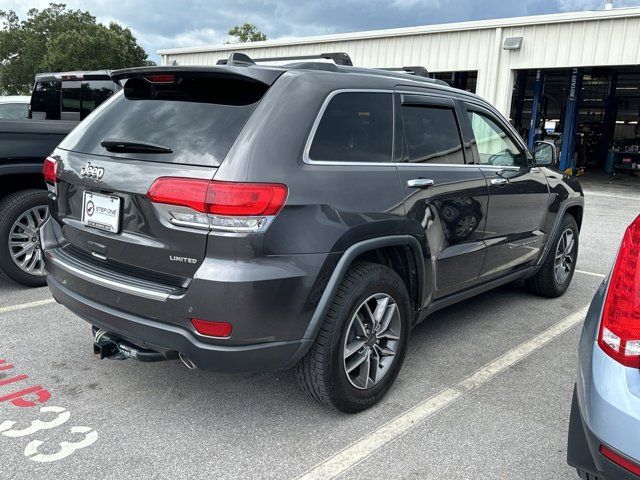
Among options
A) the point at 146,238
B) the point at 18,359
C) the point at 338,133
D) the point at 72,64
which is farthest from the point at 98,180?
the point at 72,64

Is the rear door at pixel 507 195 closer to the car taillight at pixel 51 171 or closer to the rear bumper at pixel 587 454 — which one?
the rear bumper at pixel 587 454

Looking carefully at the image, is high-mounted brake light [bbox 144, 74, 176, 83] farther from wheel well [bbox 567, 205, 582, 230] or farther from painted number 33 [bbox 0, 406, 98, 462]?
wheel well [bbox 567, 205, 582, 230]

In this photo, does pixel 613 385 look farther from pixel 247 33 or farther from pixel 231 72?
pixel 247 33

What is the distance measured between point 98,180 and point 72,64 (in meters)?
46.0

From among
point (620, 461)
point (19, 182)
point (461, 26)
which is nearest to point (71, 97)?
point (19, 182)

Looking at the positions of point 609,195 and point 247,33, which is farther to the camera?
point 247,33

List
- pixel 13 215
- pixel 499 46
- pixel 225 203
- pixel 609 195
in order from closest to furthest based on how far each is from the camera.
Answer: pixel 225 203
pixel 13 215
pixel 609 195
pixel 499 46

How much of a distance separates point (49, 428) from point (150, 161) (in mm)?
1422

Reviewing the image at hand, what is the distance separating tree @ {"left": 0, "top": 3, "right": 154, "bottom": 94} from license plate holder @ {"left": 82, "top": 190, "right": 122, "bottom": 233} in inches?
1767

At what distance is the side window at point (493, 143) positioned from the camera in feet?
12.7

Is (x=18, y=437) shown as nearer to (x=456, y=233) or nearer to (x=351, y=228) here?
(x=351, y=228)

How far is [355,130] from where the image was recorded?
2.85 m

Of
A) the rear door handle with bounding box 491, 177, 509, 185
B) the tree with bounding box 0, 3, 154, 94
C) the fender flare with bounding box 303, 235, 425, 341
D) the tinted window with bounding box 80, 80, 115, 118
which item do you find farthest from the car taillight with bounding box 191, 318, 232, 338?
the tree with bounding box 0, 3, 154, 94

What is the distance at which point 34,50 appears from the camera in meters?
46.8
